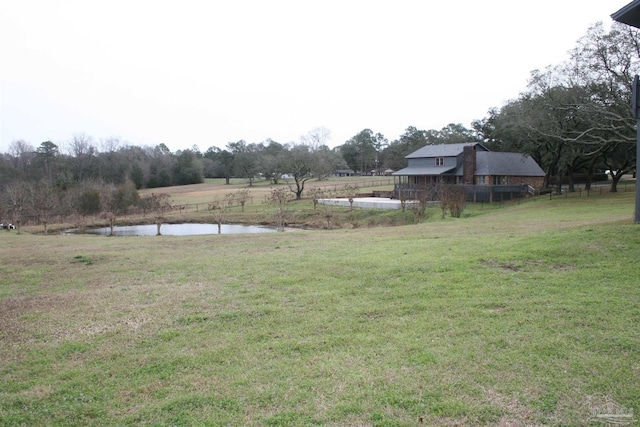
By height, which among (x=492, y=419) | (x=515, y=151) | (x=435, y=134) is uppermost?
(x=435, y=134)

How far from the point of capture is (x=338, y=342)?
20.0 feet

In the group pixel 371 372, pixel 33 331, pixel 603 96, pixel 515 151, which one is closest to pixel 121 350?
pixel 33 331

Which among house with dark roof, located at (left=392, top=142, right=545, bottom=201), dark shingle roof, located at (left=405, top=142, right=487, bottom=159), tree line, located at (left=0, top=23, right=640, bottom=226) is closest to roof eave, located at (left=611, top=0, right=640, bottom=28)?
tree line, located at (left=0, top=23, right=640, bottom=226)

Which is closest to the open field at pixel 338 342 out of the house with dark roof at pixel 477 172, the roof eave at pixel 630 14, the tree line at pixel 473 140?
the roof eave at pixel 630 14

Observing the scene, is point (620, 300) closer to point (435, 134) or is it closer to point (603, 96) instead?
point (603, 96)

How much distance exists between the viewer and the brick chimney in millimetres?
48812

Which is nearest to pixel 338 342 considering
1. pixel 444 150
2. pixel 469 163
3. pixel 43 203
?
pixel 43 203

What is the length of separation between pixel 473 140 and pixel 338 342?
76940 mm

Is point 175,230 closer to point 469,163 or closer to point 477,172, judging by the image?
point 469,163

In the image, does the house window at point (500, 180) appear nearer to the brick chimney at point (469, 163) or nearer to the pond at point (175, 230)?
the brick chimney at point (469, 163)

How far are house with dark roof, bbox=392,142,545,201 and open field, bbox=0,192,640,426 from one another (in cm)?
3464

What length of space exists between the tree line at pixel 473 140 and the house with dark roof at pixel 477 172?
85.3 inches

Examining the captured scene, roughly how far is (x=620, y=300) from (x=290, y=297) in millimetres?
5280

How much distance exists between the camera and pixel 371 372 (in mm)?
5195
